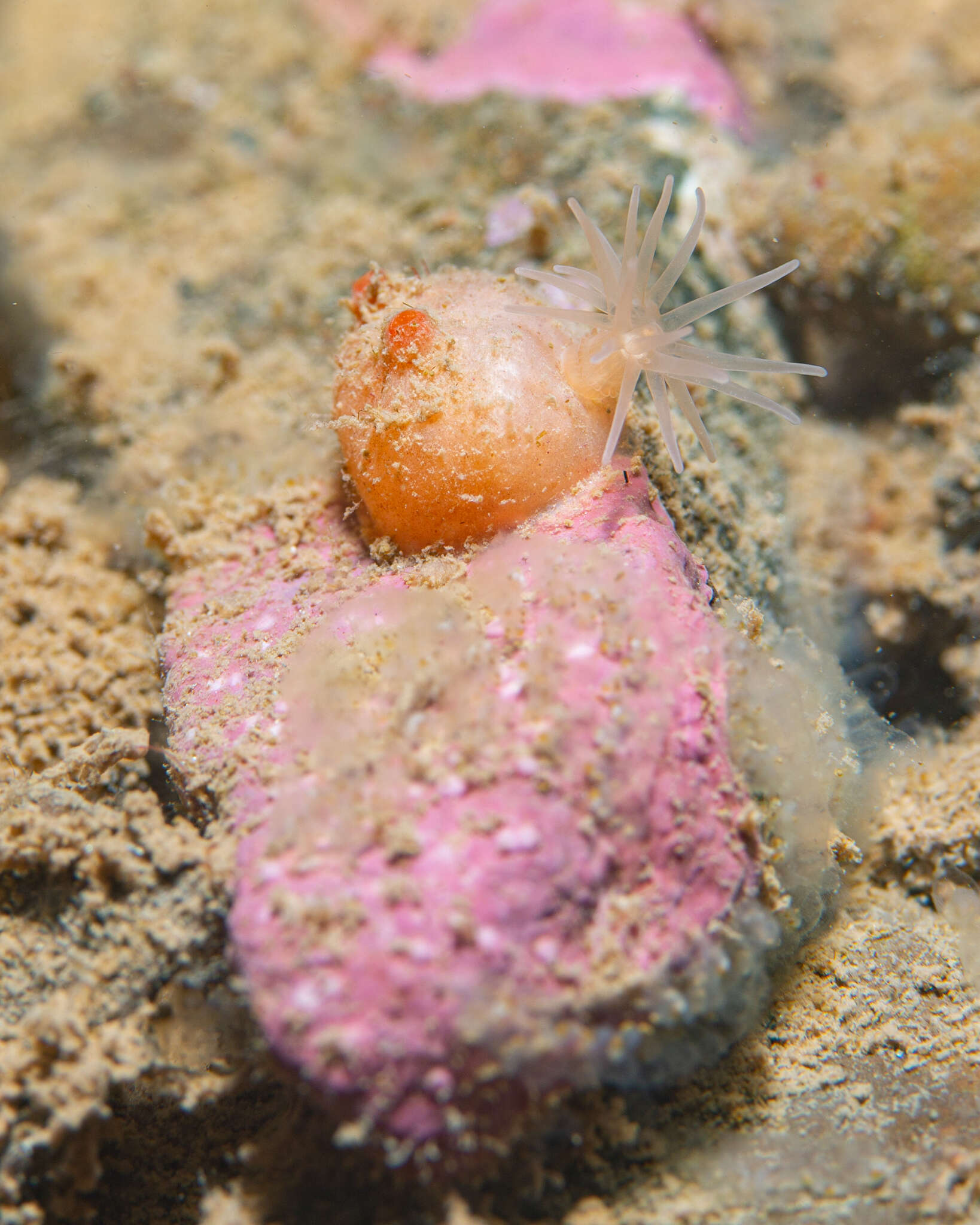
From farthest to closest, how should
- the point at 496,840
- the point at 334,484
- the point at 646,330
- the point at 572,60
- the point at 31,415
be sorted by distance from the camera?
1. the point at 572,60
2. the point at 31,415
3. the point at 334,484
4. the point at 646,330
5. the point at 496,840

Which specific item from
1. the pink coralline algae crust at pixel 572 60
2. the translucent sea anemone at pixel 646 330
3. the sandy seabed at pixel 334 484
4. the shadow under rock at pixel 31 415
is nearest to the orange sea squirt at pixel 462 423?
the translucent sea anemone at pixel 646 330

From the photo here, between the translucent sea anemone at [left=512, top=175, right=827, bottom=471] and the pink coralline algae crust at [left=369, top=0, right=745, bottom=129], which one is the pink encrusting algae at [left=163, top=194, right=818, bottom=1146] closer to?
the translucent sea anemone at [left=512, top=175, right=827, bottom=471]

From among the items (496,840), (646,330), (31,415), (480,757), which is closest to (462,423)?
(646,330)

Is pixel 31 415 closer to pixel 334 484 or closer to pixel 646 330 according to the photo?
pixel 334 484

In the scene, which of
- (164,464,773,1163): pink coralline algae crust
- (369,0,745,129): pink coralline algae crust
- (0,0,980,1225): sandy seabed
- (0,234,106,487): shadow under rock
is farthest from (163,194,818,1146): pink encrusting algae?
(369,0,745,129): pink coralline algae crust

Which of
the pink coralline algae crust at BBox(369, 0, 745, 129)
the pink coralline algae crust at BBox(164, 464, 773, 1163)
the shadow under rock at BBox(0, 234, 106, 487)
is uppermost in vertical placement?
the pink coralline algae crust at BBox(369, 0, 745, 129)

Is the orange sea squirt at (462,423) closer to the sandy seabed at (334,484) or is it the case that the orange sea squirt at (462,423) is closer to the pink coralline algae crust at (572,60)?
the sandy seabed at (334,484)
